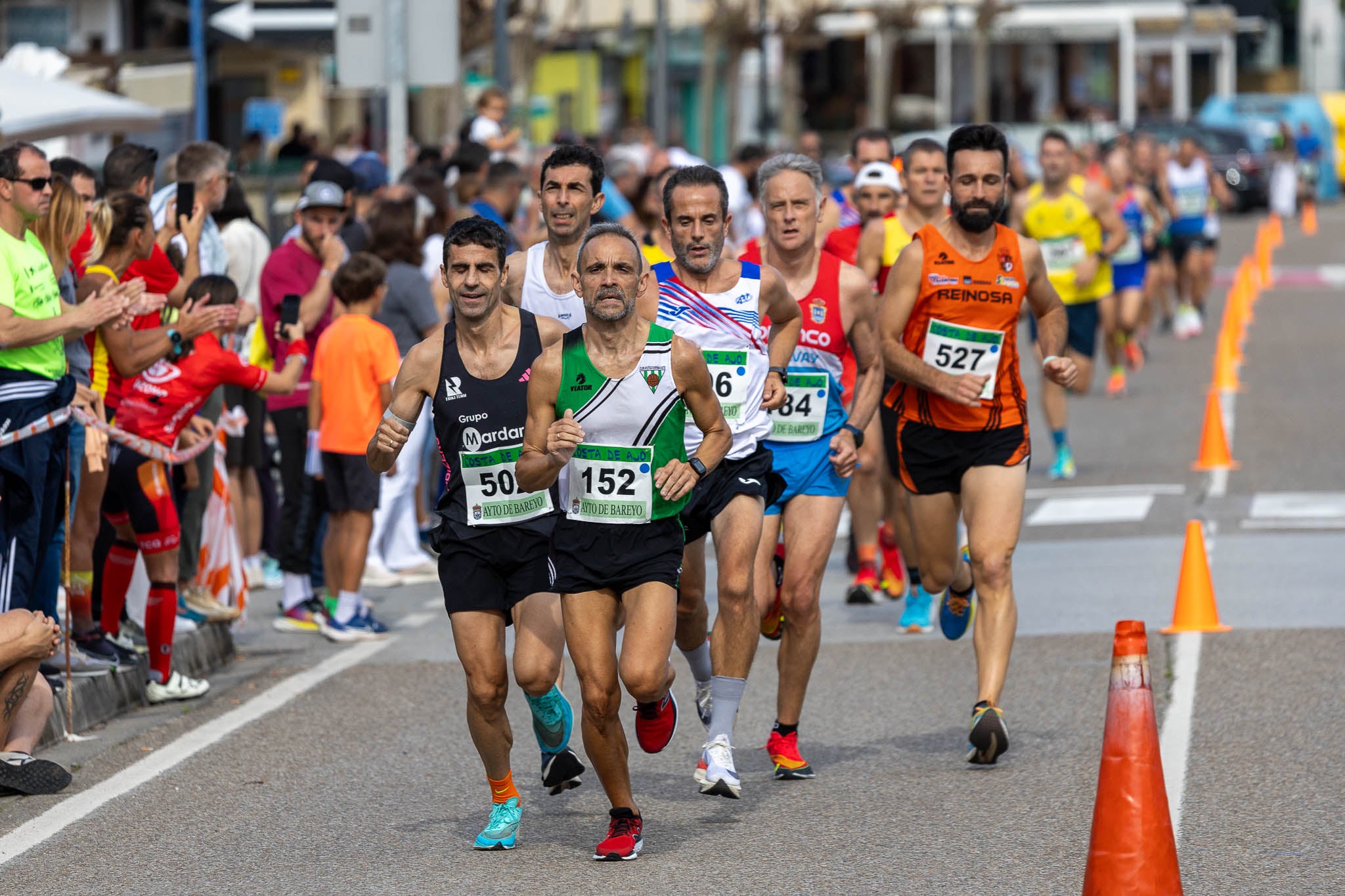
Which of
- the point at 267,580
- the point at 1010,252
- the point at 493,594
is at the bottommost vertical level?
the point at 267,580

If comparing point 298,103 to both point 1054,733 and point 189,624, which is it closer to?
point 189,624

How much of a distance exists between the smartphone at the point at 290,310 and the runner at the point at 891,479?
9.03ft

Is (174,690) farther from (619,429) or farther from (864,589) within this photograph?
(864,589)

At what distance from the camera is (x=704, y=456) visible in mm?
6559

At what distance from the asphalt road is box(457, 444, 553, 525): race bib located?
1.00 m

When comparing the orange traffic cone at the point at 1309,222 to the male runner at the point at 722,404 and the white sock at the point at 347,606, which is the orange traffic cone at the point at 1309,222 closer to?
the white sock at the point at 347,606

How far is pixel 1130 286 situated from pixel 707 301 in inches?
512

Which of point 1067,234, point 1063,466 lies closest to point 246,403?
point 1063,466

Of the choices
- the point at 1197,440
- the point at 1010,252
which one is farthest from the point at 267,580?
the point at 1197,440

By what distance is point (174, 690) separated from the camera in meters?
8.95

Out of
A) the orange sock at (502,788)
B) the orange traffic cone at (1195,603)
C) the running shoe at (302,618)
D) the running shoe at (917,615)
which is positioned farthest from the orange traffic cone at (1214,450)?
the orange sock at (502,788)

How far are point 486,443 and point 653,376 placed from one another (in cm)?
56

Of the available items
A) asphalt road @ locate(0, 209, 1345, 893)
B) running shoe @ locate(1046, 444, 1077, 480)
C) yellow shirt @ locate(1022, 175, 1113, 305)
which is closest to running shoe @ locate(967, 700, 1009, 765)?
asphalt road @ locate(0, 209, 1345, 893)

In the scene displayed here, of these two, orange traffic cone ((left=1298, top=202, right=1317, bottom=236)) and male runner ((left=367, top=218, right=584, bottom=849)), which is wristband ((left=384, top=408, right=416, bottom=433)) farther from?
orange traffic cone ((left=1298, top=202, right=1317, bottom=236))
